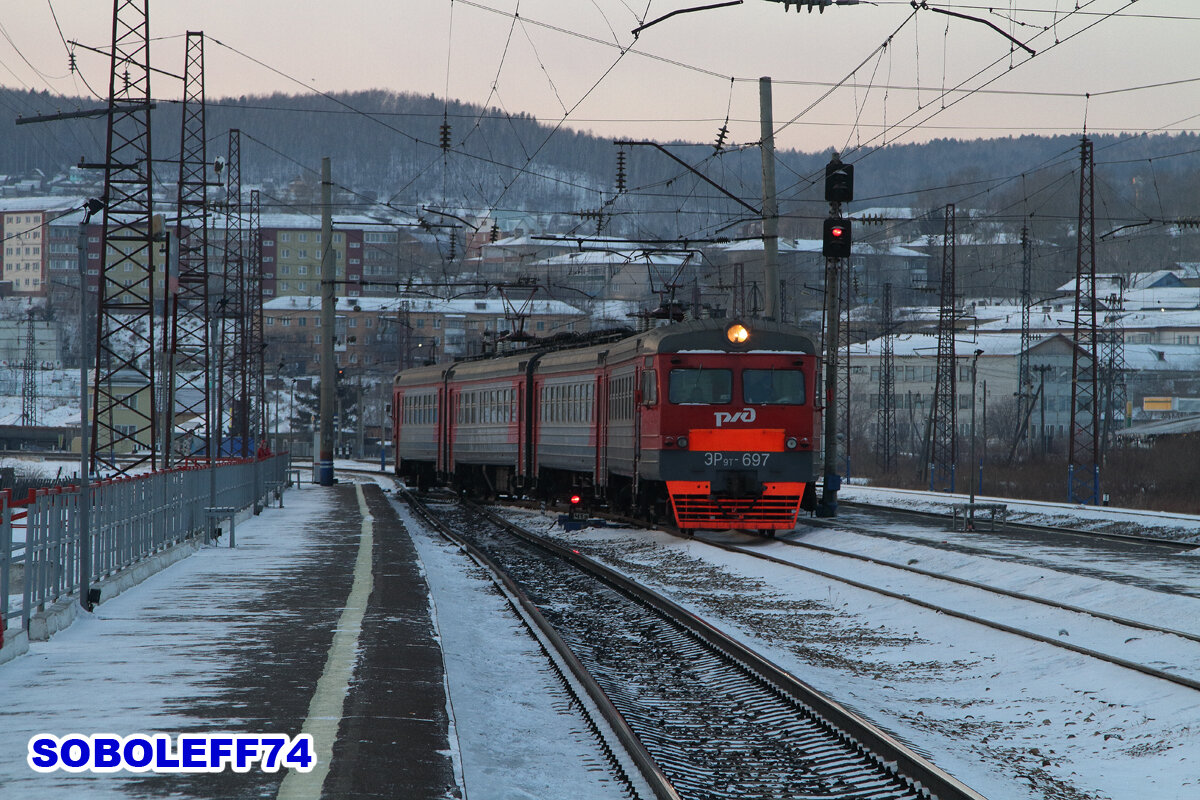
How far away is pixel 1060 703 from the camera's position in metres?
10.3

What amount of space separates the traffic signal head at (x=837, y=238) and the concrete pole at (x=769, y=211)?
170 centimetres

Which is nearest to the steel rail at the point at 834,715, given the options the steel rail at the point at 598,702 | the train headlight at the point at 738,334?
the steel rail at the point at 598,702

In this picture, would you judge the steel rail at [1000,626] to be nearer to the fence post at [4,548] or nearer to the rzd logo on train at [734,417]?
the rzd logo on train at [734,417]

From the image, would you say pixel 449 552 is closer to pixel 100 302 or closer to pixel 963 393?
pixel 100 302

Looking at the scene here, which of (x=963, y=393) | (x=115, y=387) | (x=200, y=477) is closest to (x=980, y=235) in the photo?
(x=963, y=393)

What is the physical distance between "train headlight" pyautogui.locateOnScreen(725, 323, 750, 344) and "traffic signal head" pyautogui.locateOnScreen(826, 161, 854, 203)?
4.27 metres

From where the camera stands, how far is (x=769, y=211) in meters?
26.2

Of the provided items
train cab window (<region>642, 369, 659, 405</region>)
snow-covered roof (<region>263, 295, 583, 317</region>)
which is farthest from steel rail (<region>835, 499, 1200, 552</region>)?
snow-covered roof (<region>263, 295, 583, 317</region>)

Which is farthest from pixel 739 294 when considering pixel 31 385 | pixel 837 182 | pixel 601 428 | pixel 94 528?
pixel 31 385

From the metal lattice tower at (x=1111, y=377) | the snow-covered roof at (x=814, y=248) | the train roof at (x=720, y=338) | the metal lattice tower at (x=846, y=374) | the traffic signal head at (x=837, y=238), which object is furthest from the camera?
the snow-covered roof at (x=814, y=248)

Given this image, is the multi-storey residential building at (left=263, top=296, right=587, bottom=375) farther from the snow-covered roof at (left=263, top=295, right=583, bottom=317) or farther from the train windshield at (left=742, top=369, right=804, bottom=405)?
the train windshield at (left=742, top=369, right=804, bottom=405)

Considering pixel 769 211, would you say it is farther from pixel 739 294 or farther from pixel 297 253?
pixel 297 253

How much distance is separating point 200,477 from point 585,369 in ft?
27.9

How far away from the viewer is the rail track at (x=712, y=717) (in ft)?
25.2
